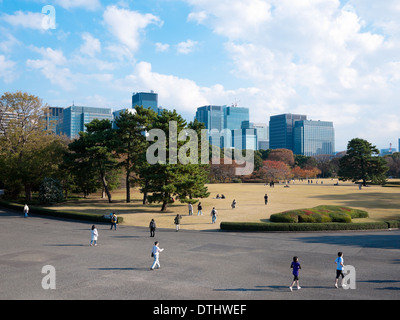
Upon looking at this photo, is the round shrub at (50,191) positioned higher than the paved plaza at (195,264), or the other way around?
the round shrub at (50,191)

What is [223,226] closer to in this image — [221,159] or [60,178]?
[60,178]

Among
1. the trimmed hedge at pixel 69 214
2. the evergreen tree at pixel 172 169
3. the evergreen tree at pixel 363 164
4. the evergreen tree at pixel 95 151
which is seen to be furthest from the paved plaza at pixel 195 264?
the evergreen tree at pixel 363 164

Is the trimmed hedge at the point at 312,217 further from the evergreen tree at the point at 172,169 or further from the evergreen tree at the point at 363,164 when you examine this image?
the evergreen tree at the point at 363,164

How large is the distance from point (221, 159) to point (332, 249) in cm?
8949

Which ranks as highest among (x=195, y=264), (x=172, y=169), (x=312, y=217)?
(x=172, y=169)

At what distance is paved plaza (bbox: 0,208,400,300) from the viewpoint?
12.5m

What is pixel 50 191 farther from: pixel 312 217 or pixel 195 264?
Result: pixel 312 217

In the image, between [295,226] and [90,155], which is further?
[90,155]

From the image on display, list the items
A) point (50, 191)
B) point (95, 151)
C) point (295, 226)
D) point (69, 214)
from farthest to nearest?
point (95, 151) → point (50, 191) → point (69, 214) → point (295, 226)

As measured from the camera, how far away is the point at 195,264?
16.6 meters

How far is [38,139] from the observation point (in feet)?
165

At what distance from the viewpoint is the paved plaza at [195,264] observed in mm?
12469

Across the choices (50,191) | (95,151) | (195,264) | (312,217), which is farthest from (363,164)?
(195,264)
